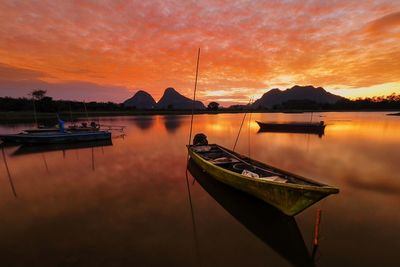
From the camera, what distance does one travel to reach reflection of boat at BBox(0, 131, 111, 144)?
84.7ft

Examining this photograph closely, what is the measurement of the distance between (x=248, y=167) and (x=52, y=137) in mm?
29279

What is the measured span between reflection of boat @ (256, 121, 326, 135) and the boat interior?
31.3 meters

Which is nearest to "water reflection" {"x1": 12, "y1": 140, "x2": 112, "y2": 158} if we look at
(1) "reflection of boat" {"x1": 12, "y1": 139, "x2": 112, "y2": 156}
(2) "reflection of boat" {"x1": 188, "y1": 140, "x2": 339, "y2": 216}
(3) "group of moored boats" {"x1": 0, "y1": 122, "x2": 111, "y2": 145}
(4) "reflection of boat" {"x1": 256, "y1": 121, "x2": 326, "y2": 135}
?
(1) "reflection of boat" {"x1": 12, "y1": 139, "x2": 112, "y2": 156}

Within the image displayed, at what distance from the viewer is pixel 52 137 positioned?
88.0 feet

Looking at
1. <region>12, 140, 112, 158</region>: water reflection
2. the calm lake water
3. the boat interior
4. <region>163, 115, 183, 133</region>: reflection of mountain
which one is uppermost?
the boat interior

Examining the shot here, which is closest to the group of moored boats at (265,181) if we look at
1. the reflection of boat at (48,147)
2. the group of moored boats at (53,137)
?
the reflection of boat at (48,147)

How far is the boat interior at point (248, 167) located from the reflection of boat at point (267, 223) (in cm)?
155

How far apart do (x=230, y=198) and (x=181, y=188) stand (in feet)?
11.9

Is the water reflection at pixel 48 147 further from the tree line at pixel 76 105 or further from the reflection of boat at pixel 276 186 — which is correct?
the reflection of boat at pixel 276 186

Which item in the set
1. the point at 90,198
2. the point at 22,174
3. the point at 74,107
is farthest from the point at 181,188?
the point at 74,107

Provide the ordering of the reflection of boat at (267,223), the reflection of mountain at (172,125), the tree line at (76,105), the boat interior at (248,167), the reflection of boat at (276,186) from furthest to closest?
the tree line at (76,105)
the reflection of mountain at (172,125)
the boat interior at (248,167)
the reflection of boat at (276,186)
the reflection of boat at (267,223)

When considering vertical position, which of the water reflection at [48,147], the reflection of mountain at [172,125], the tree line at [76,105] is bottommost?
the water reflection at [48,147]

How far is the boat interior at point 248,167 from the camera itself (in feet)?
29.9

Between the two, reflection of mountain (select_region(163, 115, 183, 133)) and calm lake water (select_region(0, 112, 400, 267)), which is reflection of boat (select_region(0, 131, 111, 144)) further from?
reflection of mountain (select_region(163, 115, 183, 133))
